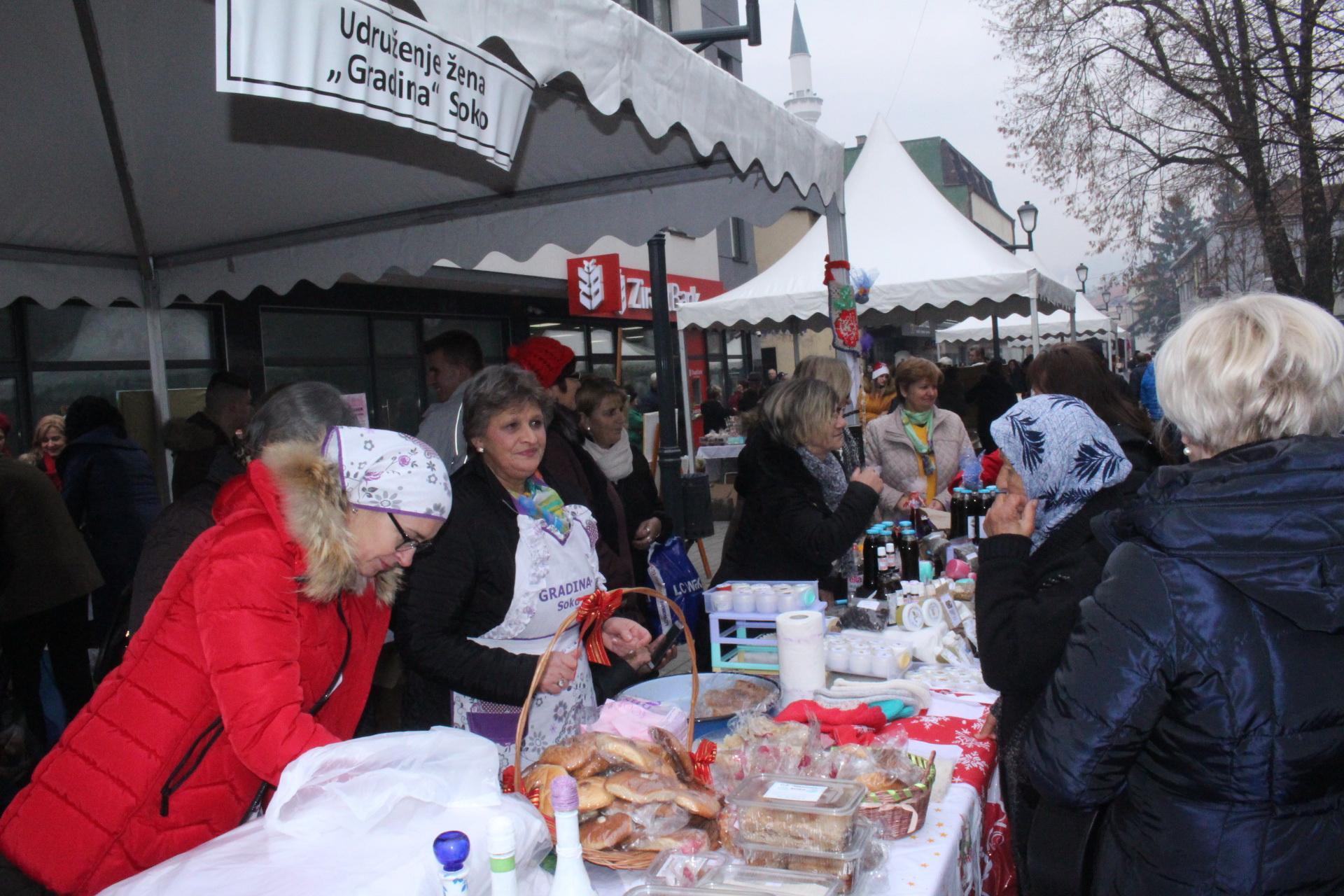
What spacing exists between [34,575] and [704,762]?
3.74 metres

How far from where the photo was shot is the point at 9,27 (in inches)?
116

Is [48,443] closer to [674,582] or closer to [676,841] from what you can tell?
[674,582]

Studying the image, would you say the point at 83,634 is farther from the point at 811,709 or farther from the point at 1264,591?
the point at 1264,591

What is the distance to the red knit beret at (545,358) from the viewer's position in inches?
192

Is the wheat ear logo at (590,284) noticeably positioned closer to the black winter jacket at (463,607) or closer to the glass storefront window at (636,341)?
the glass storefront window at (636,341)

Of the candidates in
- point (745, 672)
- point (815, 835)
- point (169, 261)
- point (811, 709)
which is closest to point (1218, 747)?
point (815, 835)

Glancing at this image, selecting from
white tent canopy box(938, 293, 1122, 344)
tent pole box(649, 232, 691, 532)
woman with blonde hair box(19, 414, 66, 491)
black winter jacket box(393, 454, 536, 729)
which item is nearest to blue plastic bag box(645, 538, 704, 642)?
black winter jacket box(393, 454, 536, 729)

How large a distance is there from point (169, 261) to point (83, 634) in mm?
1917

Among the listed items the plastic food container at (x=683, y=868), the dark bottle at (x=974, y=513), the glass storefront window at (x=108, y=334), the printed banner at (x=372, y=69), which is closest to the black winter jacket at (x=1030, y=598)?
the plastic food container at (x=683, y=868)

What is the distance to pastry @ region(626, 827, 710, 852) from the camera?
5.15ft

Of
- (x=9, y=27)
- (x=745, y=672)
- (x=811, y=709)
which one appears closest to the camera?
(x=811, y=709)

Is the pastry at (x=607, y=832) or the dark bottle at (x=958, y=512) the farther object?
the dark bottle at (x=958, y=512)

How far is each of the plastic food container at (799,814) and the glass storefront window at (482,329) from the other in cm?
1042

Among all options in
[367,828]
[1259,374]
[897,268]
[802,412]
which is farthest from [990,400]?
[367,828]
